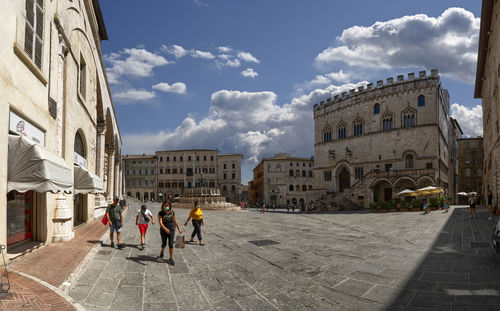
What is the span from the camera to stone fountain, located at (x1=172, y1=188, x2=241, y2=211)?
35.8 m

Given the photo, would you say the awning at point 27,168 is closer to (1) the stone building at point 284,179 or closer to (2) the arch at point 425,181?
(2) the arch at point 425,181

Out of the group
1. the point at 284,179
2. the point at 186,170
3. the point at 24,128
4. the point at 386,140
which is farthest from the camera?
the point at 186,170

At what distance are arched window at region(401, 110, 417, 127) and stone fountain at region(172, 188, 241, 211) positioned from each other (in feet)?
79.3

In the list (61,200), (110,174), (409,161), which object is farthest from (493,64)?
(110,174)

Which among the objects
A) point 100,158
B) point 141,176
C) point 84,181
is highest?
point 100,158

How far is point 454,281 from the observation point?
21.3 ft

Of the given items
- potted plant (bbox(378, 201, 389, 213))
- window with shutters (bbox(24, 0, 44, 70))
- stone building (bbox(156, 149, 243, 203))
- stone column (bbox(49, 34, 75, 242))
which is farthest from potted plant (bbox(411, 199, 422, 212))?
stone building (bbox(156, 149, 243, 203))

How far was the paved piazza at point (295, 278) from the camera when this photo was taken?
540 cm

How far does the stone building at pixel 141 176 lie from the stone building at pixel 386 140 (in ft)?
178

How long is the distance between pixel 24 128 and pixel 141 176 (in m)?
84.0

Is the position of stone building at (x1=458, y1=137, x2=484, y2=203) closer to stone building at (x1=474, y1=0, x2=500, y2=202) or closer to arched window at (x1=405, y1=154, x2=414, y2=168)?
arched window at (x1=405, y1=154, x2=414, y2=168)

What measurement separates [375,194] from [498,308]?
36680mm

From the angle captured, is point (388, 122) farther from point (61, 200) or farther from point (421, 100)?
point (61, 200)

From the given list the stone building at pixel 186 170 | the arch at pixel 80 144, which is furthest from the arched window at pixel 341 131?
the stone building at pixel 186 170
